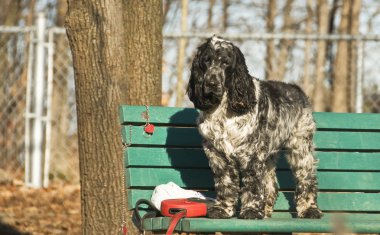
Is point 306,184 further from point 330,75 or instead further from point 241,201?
point 330,75

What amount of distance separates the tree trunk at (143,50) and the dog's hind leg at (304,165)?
128 cm

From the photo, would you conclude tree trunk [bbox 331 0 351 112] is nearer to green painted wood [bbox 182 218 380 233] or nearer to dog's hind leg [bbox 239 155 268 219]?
dog's hind leg [bbox 239 155 268 219]

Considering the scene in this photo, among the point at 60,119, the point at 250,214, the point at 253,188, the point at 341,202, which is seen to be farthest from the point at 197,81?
the point at 60,119

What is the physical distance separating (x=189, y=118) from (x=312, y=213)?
41.5 inches

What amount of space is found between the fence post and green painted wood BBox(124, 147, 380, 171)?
5519 mm

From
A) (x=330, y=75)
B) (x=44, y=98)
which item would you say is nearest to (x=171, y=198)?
(x=44, y=98)

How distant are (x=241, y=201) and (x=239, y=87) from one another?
2.39 feet

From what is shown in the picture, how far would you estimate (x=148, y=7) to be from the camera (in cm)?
709

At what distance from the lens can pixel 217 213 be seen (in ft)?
18.7

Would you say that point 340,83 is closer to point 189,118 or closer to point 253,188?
point 189,118

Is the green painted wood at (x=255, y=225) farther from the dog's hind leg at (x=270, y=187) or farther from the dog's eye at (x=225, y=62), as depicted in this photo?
the dog's eye at (x=225, y=62)

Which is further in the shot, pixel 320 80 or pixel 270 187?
pixel 320 80

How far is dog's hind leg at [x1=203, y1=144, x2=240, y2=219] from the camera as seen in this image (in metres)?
5.78

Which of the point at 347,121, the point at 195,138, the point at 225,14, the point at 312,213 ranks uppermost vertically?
the point at 225,14
